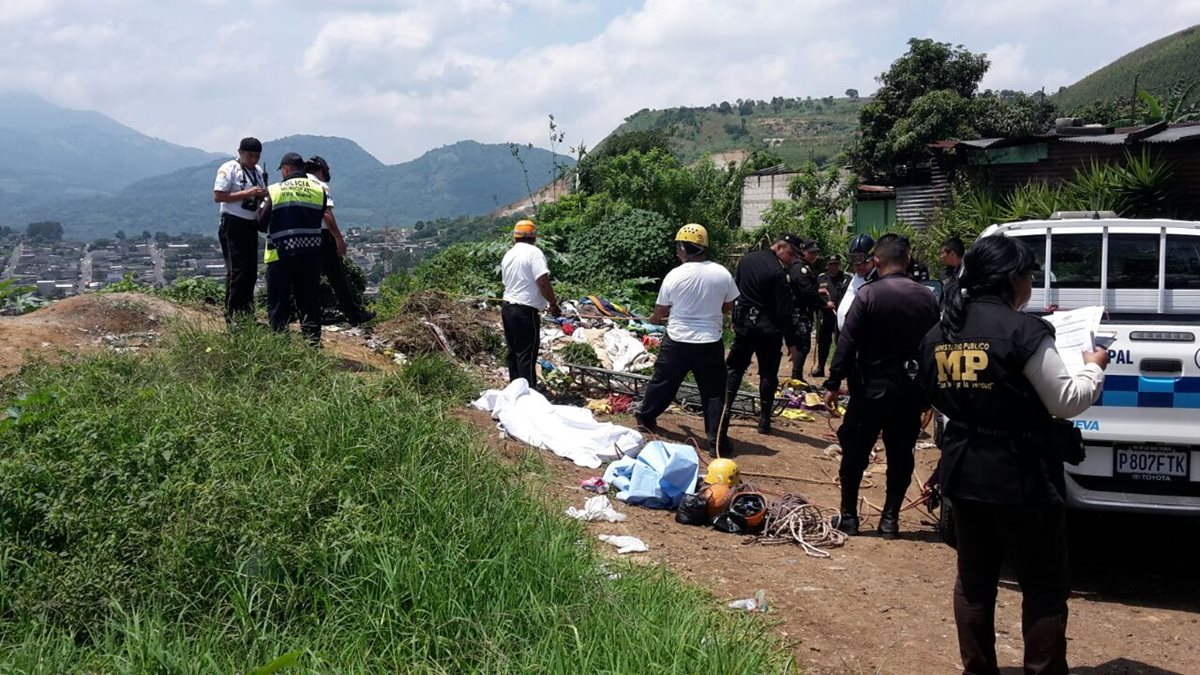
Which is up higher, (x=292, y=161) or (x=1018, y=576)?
(x=292, y=161)

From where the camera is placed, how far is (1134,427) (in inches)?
184

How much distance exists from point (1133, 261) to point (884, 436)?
1.85 meters

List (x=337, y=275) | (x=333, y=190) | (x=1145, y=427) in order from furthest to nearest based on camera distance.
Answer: (x=333, y=190)
(x=337, y=275)
(x=1145, y=427)

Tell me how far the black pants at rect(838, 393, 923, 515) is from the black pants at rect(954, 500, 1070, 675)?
215 centimetres

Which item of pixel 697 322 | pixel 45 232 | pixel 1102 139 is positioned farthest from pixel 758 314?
pixel 45 232

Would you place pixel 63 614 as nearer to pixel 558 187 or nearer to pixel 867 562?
pixel 867 562

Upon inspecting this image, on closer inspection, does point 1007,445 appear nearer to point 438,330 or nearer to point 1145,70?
point 438,330

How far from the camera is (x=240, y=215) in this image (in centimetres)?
795

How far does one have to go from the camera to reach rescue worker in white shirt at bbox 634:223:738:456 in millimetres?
7441

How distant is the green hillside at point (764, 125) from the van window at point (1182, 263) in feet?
248

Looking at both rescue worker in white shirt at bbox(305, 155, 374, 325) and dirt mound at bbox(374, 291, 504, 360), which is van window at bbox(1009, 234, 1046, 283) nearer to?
rescue worker in white shirt at bbox(305, 155, 374, 325)

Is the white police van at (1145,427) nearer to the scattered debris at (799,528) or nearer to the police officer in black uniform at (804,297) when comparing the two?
the scattered debris at (799,528)

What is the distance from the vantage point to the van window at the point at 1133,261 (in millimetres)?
5734

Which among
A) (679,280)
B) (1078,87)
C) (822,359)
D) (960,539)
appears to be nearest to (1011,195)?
(822,359)
